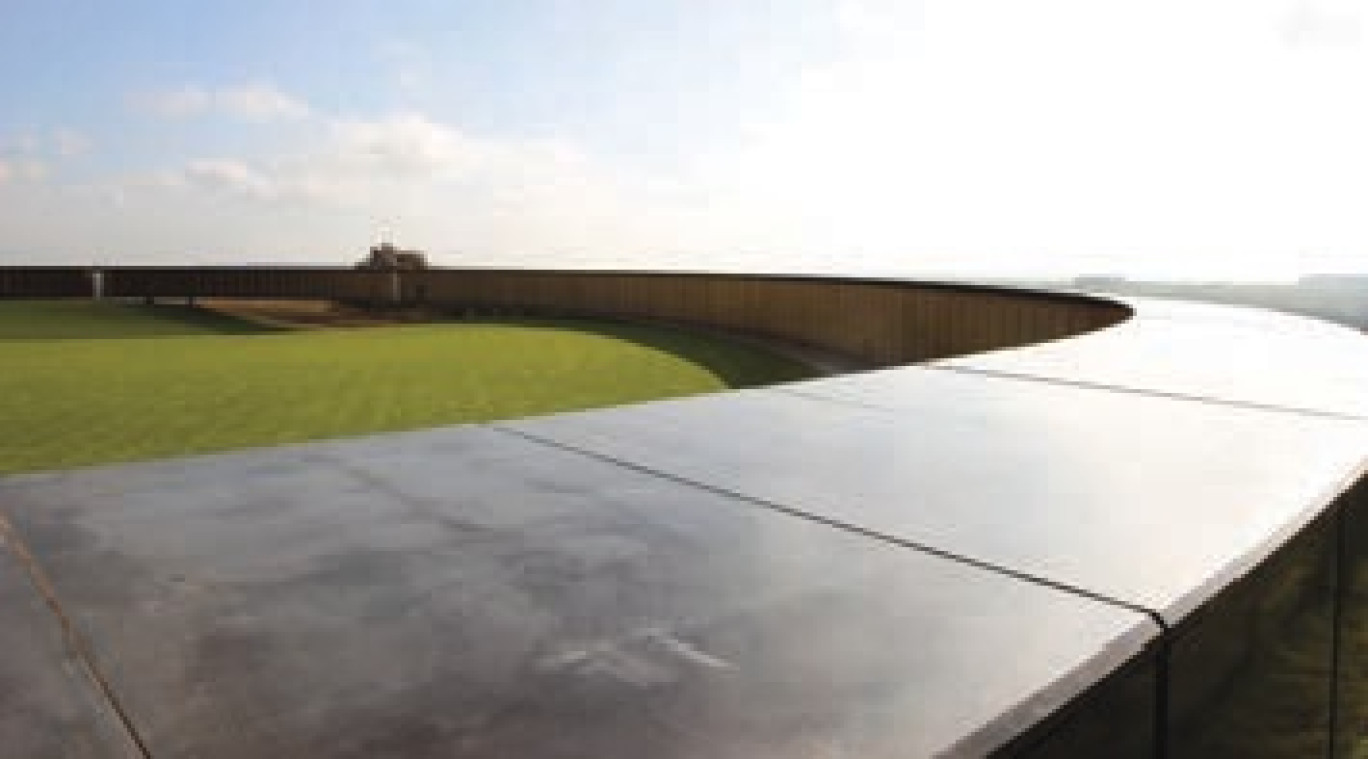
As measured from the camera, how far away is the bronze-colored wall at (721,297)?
1205cm

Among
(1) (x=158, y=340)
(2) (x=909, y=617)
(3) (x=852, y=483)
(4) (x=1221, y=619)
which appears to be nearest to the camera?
(2) (x=909, y=617)

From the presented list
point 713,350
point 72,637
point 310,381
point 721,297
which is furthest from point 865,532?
point 721,297

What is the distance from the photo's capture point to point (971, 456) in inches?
115

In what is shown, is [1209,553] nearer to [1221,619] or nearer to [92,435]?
[1221,619]

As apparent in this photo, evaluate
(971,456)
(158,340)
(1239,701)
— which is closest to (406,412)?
(971,456)

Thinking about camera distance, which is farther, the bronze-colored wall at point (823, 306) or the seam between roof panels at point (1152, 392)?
the bronze-colored wall at point (823, 306)

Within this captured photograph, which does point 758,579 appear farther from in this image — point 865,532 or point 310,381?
point 310,381

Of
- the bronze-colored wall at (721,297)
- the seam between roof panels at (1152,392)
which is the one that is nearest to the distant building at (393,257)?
the bronze-colored wall at (721,297)

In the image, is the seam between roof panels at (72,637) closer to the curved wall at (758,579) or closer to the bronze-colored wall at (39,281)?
the curved wall at (758,579)

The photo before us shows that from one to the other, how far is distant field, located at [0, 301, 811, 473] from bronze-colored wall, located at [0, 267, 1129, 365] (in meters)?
1.24

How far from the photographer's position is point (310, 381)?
10828 mm

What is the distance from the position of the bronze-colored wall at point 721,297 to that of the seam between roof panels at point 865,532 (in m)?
8.71

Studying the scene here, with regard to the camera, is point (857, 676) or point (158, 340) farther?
point (158, 340)

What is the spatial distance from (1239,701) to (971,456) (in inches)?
38.9
